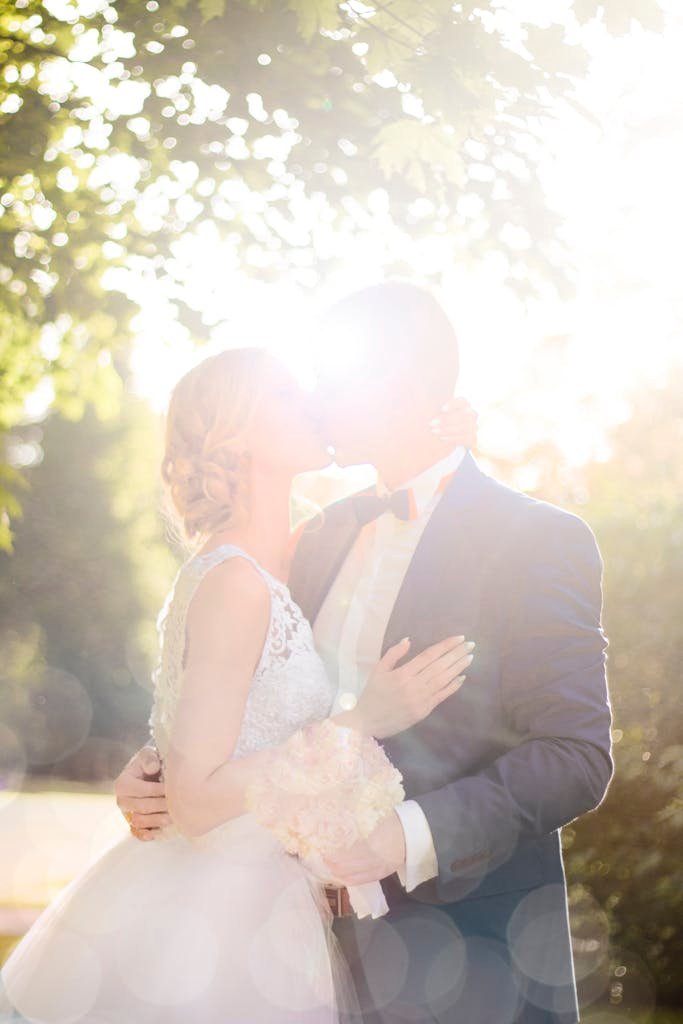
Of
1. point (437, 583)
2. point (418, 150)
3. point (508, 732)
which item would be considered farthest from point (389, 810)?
point (418, 150)

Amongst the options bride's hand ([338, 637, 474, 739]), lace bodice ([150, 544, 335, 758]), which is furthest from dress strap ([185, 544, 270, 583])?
bride's hand ([338, 637, 474, 739])

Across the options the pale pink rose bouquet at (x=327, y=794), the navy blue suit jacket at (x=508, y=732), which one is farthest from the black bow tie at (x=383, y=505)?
the pale pink rose bouquet at (x=327, y=794)

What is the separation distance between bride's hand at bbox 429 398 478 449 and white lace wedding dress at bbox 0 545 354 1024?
0.85 meters

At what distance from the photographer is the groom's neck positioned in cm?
443

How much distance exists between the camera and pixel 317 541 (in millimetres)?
4660

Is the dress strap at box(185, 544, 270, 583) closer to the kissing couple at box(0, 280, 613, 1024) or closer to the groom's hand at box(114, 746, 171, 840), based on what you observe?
the kissing couple at box(0, 280, 613, 1024)

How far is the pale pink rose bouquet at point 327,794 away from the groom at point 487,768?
0.22 feet

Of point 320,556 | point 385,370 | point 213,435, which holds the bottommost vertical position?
point 320,556

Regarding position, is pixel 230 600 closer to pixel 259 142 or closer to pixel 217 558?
pixel 217 558

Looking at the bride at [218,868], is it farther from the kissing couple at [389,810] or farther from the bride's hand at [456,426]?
the bride's hand at [456,426]

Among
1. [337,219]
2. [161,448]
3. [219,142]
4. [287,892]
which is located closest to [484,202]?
[337,219]

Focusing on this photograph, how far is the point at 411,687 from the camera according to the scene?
11.8 feet

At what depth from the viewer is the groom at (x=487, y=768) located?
3.37 metres

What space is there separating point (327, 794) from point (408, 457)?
148cm
